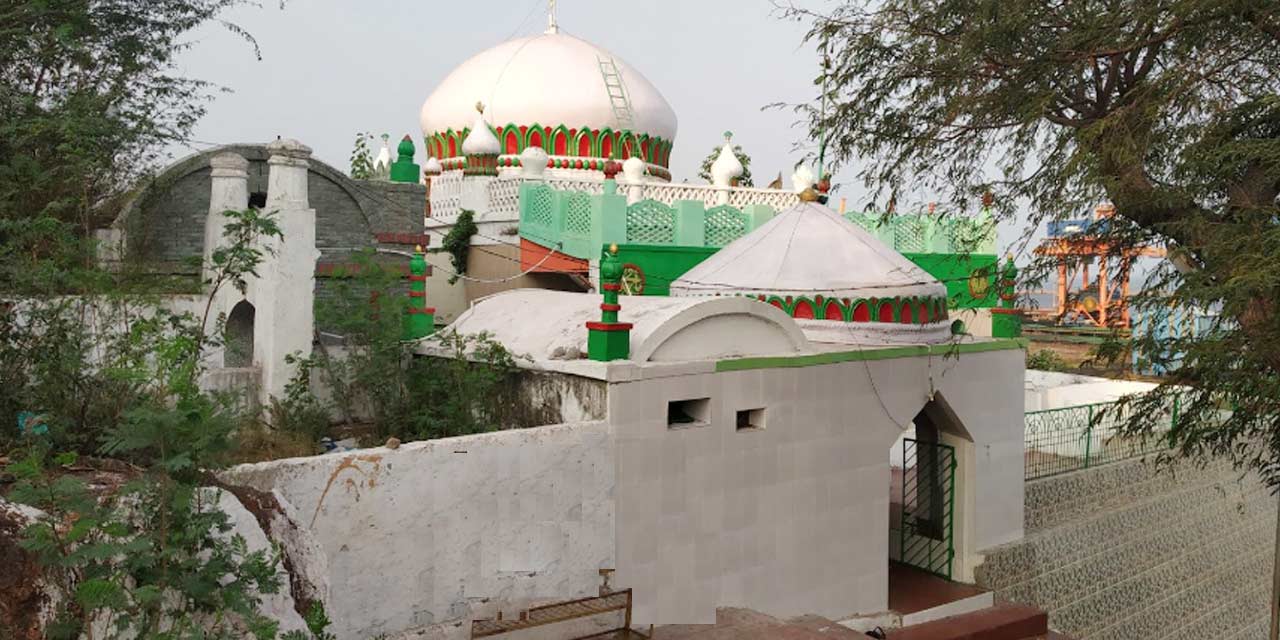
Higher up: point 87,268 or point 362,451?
point 87,268

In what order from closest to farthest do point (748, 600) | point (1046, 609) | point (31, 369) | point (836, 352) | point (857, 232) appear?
1. point (31, 369)
2. point (748, 600)
3. point (836, 352)
4. point (857, 232)
5. point (1046, 609)

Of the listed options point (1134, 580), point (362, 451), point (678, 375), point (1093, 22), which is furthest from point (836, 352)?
point (1134, 580)

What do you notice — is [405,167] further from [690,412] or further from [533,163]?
[690,412]

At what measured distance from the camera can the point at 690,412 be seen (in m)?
8.12

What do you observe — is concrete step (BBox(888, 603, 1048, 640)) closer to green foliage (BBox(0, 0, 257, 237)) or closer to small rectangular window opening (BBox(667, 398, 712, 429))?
small rectangular window opening (BBox(667, 398, 712, 429))

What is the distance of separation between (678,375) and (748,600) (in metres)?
2.01

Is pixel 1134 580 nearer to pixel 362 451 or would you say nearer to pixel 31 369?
pixel 362 451

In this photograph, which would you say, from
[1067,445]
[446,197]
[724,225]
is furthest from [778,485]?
[446,197]

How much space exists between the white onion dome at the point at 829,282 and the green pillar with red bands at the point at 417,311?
2.63 meters

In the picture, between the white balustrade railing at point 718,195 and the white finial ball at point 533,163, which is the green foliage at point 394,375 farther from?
the white balustrade railing at point 718,195

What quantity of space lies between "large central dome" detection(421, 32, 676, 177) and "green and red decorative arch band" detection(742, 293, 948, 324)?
23.5 ft

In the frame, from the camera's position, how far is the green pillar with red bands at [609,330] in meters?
7.55

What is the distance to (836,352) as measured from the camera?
885 cm

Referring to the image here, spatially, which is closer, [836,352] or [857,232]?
[836,352]
